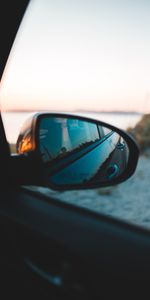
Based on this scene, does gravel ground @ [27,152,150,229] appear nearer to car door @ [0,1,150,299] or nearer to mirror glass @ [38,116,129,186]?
mirror glass @ [38,116,129,186]

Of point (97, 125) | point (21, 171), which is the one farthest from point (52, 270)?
point (97, 125)

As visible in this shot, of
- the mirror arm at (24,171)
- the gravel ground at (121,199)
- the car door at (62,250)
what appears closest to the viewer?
the car door at (62,250)

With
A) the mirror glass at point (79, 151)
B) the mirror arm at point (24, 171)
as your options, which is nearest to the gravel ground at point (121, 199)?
the mirror glass at point (79, 151)

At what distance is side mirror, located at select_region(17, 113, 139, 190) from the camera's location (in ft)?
5.16

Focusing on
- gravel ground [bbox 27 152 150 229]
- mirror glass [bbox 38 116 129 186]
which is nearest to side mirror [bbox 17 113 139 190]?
mirror glass [bbox 38 116 129 186]

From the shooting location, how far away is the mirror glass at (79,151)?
1655mm

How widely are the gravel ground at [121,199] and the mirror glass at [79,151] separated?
5619mm

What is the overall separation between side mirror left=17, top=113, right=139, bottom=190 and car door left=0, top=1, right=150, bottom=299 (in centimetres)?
10

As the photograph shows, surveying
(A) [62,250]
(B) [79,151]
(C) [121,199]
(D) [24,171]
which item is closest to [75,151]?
(B) [79,151]

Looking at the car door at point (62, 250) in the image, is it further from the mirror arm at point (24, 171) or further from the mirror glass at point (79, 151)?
the mirror glass at point (79, 151)

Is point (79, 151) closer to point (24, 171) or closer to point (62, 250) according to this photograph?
point (24, 171)

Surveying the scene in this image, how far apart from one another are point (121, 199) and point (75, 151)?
9.40 metres

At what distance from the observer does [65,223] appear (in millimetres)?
1449

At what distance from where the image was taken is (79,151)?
2.02m
